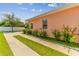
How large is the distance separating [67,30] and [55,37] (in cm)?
131

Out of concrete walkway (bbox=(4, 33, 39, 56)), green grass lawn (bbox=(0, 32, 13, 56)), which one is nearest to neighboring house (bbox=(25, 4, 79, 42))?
concrete walkway (bbox=(4, 33, 39, 56))

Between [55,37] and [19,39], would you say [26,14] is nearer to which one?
[19,39]

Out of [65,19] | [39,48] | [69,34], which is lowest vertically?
[39,48]

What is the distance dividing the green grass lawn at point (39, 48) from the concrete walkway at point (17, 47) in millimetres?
144

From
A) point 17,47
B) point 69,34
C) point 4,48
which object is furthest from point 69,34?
point 4,48

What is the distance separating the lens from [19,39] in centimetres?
812

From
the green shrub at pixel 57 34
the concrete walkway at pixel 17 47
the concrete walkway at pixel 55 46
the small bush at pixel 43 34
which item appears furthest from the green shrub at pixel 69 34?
the concrete walkway at pixel 17 47

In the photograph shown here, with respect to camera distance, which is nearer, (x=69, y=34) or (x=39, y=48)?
(x=39, y=48)

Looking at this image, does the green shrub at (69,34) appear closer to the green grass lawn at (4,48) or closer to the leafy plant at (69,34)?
the leafy plant at (69,34)

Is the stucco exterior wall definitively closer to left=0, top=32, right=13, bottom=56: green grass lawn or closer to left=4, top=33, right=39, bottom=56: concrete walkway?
left=4, top=33, right=39, bottom=56: concrete walkway

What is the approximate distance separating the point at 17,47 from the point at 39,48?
70cm

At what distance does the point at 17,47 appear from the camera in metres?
7.86

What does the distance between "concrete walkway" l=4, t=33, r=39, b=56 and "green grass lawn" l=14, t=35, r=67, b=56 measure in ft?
0.47

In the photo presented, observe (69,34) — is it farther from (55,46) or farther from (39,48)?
(39,48)
